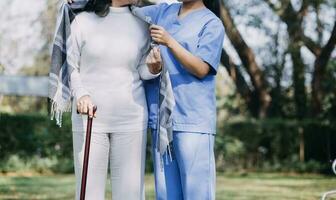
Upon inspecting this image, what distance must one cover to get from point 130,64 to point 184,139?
0.41 meters

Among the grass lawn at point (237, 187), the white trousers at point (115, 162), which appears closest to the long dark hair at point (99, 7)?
the white trousers at point (115, 162)

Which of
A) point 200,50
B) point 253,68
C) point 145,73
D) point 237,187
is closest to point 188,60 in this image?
point 200,50

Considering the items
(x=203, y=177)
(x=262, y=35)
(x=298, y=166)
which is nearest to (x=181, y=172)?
(x=203, y=177)

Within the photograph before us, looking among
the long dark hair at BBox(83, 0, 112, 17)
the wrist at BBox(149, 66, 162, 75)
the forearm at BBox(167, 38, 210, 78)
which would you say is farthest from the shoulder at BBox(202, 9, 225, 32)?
the long dark hair at BBox(83, 0, 112, 17)

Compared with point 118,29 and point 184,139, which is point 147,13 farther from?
point 184,139

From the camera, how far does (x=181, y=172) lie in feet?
9.98

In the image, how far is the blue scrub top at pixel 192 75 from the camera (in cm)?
300

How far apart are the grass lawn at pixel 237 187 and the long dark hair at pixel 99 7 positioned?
5.34 metres

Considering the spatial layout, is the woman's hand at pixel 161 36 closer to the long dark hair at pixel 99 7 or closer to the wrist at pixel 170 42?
the wrist at pixel 170 42

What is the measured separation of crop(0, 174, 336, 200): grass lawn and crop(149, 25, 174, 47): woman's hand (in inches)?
217

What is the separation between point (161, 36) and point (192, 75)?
9.7 inches

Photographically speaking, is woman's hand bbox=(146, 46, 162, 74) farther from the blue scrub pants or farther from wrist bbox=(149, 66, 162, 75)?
the blue scrub pants

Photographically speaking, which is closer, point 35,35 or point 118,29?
point 118,29

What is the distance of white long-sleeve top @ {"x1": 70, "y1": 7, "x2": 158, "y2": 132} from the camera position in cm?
298
